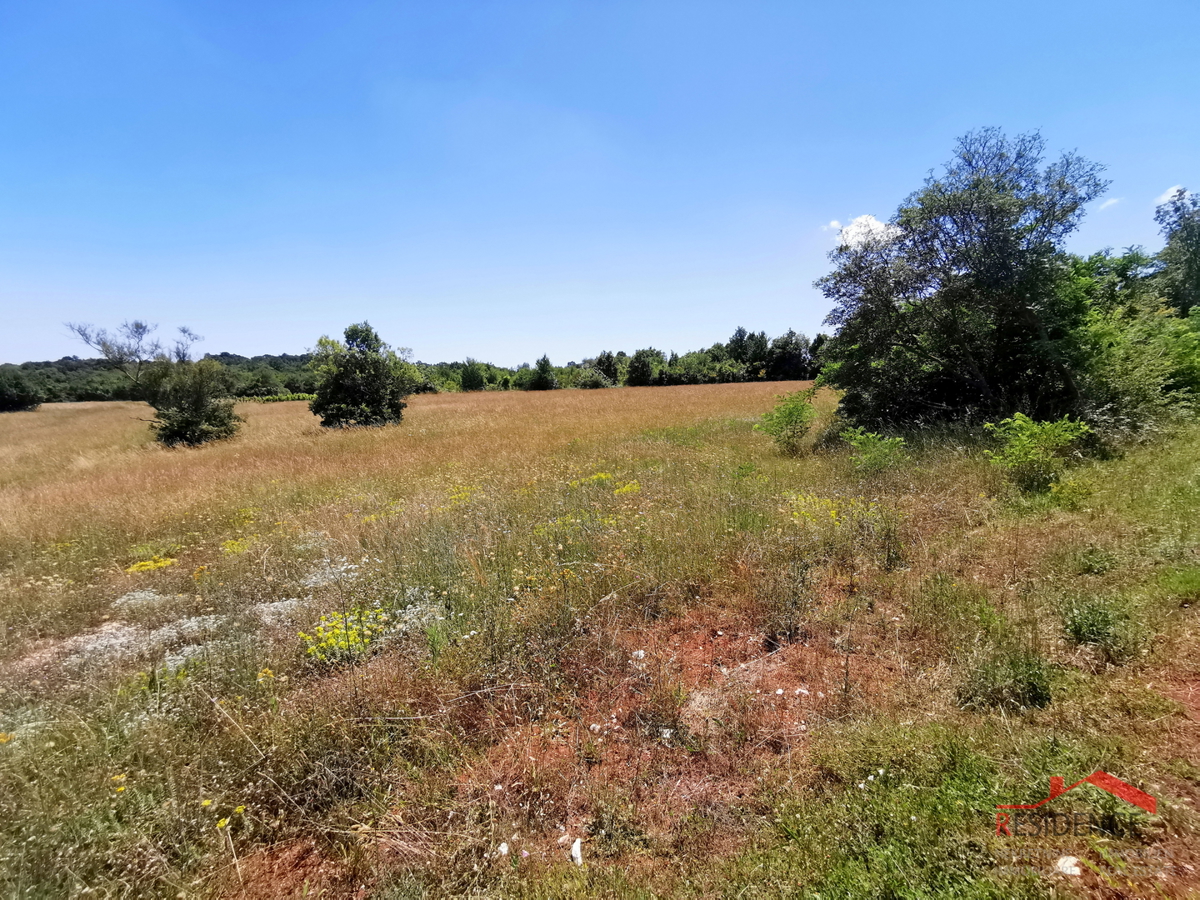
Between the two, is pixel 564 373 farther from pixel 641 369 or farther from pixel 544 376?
pixel 641 369

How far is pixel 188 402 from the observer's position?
17797 mm

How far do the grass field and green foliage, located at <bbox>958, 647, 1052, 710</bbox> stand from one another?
0.06ft

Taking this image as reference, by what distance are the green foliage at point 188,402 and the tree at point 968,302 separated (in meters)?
23.2

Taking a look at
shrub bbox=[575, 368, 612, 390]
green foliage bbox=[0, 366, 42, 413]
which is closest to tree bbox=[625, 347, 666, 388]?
shrub bbox=[575, 368, 612, 390]

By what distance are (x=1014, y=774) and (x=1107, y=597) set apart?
245cm

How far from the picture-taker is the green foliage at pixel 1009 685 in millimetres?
2713

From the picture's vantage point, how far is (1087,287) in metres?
9.01

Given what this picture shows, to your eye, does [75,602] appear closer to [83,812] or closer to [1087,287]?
[83,812]

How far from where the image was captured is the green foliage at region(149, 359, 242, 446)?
1773 centimetres

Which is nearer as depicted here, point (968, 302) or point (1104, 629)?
point (1104, 629)

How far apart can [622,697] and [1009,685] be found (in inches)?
98.6

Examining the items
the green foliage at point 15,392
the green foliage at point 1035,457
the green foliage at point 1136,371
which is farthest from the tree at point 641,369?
the green foliage at point 15,392

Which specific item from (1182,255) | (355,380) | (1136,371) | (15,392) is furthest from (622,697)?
(15,392)

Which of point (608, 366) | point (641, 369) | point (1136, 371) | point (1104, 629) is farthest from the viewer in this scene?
point (608, 366)
